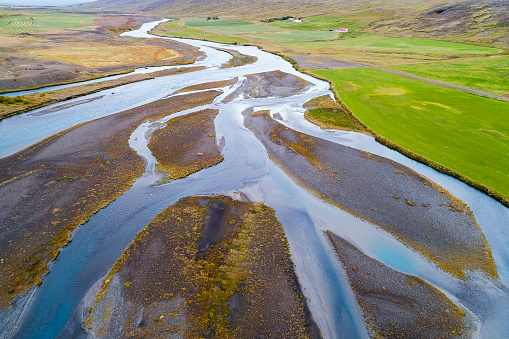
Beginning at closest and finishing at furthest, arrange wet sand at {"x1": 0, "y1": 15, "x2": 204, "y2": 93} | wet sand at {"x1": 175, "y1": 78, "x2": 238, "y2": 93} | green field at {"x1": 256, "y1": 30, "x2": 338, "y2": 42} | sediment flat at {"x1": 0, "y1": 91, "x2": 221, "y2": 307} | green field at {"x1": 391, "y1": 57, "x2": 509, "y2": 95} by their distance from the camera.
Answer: sediment flat at {"x1": 0, "y1": 91, "x2": 221, "y2": 307} → wet sand at {"x1": 0, "y1": 15, "x2": 204, "y2": 93} → green field at {"x1": 391, "y1": 57, "x2": 509, "y2": 95} → wet sand at {"x1": 175, "y1": 78, "x2": 238, "y2": 93} → green field at {"x1": 256, "y1": 30, "x2": 338, "y2": 42}

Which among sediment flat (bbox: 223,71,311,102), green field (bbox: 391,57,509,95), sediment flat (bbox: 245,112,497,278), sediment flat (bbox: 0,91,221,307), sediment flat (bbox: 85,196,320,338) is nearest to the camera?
sediment flat (bbox: 85,196,320,338)

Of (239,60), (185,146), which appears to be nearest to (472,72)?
(239,60)

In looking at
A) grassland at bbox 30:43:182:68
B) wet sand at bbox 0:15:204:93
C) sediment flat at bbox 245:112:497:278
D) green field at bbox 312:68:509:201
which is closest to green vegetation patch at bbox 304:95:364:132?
green field at bbox 312:68:509:201

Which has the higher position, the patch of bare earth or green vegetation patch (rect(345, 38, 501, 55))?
green vegetation patch (rect(345, 38, 501, 55))

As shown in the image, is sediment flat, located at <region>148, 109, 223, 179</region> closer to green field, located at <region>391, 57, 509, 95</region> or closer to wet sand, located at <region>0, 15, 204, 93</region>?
wet sand, located at <region>0, 15, 204, 93</region>

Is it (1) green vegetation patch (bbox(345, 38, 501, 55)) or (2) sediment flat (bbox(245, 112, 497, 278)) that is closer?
(2) sediment flat (bbox(245, 112, 497, 278))

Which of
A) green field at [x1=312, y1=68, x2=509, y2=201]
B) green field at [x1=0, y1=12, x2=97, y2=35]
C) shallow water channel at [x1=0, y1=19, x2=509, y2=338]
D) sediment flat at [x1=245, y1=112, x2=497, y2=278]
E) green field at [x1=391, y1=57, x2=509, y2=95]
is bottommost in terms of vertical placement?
shallow water channel at [x1=0, y1=19, x2=509, y2=338]

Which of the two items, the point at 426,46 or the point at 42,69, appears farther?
the point at 426,46

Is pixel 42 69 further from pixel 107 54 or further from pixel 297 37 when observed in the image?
pixel 297 37

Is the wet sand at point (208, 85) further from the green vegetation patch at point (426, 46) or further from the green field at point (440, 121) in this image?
the green vegetation patch at point (426, 46)
